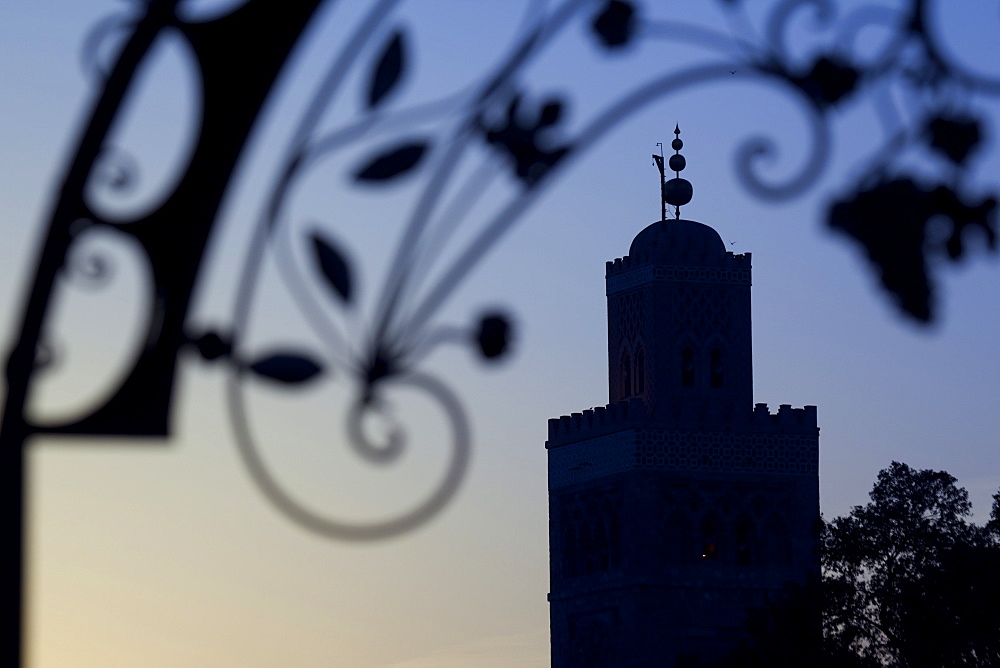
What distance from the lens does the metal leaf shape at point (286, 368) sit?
108 inches

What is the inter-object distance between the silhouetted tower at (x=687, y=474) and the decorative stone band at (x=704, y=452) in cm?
3

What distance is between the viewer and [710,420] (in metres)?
52.2

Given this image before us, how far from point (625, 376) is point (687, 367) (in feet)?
5.38

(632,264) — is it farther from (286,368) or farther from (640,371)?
(286,368)

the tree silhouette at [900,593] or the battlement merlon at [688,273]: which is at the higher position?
the battlement merlon at [688,273]

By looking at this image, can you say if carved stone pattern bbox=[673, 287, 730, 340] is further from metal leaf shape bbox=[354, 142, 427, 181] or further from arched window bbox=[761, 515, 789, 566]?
metal leaf shape bbox=[354, 142, 427, 181]

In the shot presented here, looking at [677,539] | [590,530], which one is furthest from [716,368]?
[590,530]

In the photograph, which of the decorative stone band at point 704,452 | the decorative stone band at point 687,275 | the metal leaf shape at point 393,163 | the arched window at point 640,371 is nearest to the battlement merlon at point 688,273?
the decorative stone band at point 687,275

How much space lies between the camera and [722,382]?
5262 centimetres

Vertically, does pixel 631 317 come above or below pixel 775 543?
above

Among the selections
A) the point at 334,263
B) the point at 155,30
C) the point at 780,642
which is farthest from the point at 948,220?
the point at 780,642

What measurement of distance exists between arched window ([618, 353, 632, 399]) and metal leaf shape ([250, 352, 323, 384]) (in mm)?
50705

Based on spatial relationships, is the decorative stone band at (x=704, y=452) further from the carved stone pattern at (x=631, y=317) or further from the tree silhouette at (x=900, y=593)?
the tree silhouette at (x=900, y=593)

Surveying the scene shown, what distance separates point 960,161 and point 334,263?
69 centimetres
